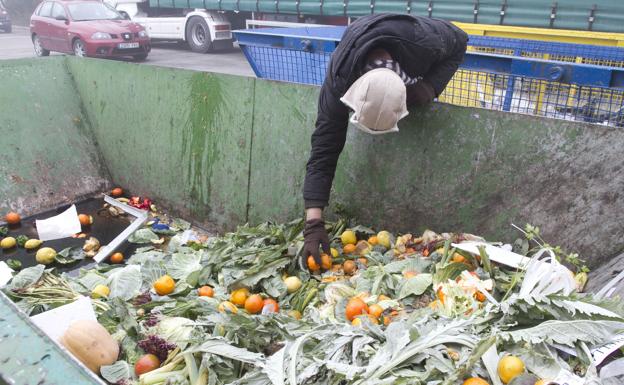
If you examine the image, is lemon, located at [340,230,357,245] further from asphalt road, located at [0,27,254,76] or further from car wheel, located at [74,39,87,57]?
car wheel, located at [74,39,87,57]

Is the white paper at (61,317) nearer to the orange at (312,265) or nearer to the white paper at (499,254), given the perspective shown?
the orange at (312,265)

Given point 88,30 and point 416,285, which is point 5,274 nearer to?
point 416,285

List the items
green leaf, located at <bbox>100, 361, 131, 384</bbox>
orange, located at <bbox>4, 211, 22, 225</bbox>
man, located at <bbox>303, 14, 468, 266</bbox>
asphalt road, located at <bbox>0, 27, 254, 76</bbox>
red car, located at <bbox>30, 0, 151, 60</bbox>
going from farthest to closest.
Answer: red car, located at <bbox>30, 0, 151, 60</bbox> → asphalt road, located at <bbox>0, 27, 254, 76</bbox> → orange, located at <bbox>4, 211, 22, 225</bbox> → man, located at <bbox>303, 14, 468, 266</bbox> → green leaf, located at <bbox>100, 361, 131, 384</bbox>

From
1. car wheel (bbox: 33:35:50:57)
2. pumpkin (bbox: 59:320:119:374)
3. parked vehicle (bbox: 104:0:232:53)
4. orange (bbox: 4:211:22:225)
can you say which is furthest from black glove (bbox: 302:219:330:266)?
car wheel (bbox: 33:35:50:57)

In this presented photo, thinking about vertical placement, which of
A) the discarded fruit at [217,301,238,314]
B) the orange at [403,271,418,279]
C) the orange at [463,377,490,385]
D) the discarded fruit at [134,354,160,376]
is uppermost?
the orange at [463,377,490,385]

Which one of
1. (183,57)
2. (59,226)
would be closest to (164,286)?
(59,226)

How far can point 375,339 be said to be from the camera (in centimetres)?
212

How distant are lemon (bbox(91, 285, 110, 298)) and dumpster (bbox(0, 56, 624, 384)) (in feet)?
0.04

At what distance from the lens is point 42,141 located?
5164mm

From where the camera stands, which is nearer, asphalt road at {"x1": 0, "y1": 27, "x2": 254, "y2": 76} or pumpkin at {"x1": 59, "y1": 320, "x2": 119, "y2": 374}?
pumpkin at {"x1": 59, "y1": 320, "x2": 119, "y2": 374}

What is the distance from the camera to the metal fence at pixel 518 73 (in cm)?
362

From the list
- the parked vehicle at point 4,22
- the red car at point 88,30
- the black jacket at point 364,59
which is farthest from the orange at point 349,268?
the parked vehicle at point 4,22

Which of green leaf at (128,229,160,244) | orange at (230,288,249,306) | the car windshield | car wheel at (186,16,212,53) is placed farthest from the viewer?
car wheel at (186,16,212,53)

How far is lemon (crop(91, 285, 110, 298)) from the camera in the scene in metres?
3.20
